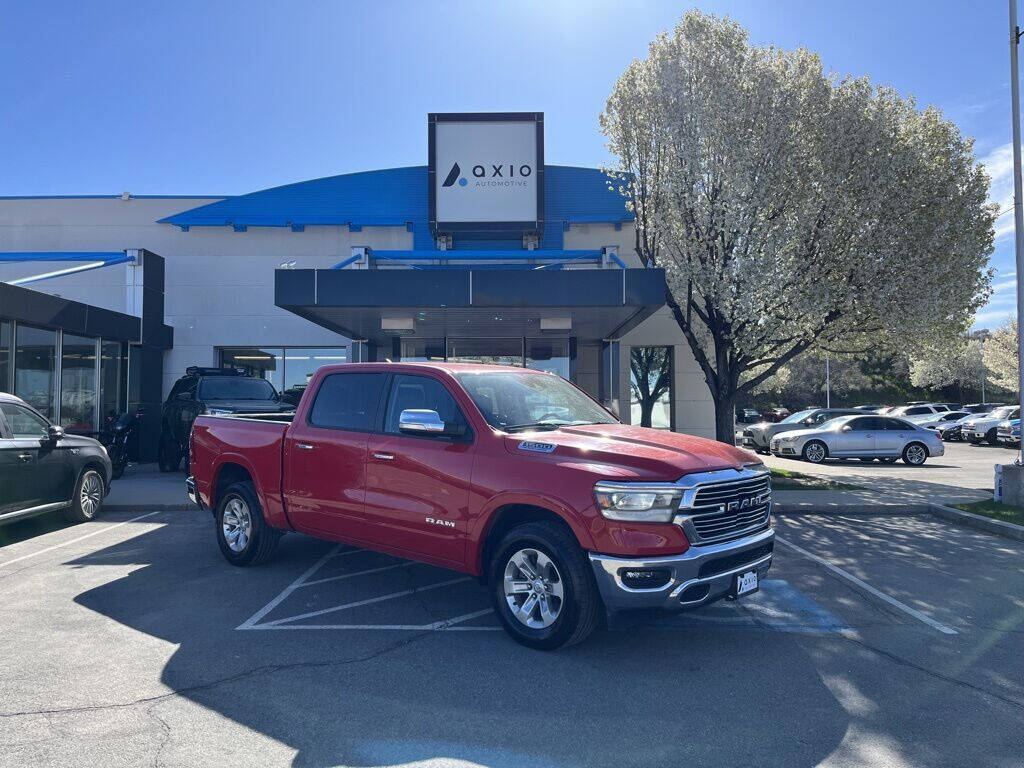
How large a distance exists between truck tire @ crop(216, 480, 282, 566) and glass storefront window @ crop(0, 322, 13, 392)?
8637 mm

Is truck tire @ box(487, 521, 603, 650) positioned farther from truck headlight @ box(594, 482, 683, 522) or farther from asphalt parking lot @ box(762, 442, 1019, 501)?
asphalt parking lot @ box(762, 442, 1019, 501)

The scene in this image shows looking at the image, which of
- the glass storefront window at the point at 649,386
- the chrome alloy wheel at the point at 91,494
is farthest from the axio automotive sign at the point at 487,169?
the chrome alloy wheel at the point at 91,494

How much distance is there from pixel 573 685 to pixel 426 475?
1.87 metres

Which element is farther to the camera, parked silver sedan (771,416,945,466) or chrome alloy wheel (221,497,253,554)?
parked silver sedan (771,416,945,466)

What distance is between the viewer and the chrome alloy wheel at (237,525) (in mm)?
6949

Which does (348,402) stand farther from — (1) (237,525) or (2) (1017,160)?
(2) (1017,160)

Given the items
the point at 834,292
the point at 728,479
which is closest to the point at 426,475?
the point at 728,479

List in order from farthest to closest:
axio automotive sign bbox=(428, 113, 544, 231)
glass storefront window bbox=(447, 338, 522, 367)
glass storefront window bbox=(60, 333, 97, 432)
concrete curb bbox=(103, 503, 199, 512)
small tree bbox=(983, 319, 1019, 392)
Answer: small tree bbox=(983, 319, 1019, 392) < axio automotive sign bbox=(428, 113, 544, 231) < glass storefront window bbox=(447, 338, 522, 367) < glass storefront window bbox=(60, 333, 97, 432) < concrete curb bbox=(103, 503, 199, 512)

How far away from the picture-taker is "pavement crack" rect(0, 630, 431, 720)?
12.5ft

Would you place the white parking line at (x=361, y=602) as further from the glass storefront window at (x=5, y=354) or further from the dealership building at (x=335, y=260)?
the glass storefront window at (x=5, y=354)

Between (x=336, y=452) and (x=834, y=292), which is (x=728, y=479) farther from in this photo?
(x=834, y=292)

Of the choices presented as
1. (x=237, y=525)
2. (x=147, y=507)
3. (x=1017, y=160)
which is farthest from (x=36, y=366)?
(x=1017, y=160)

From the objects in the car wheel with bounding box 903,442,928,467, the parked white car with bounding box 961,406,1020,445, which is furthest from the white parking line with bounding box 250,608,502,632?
the parked white car with bounding box 961,406,1020,445

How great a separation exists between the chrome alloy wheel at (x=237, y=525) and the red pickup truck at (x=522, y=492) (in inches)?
14.2
